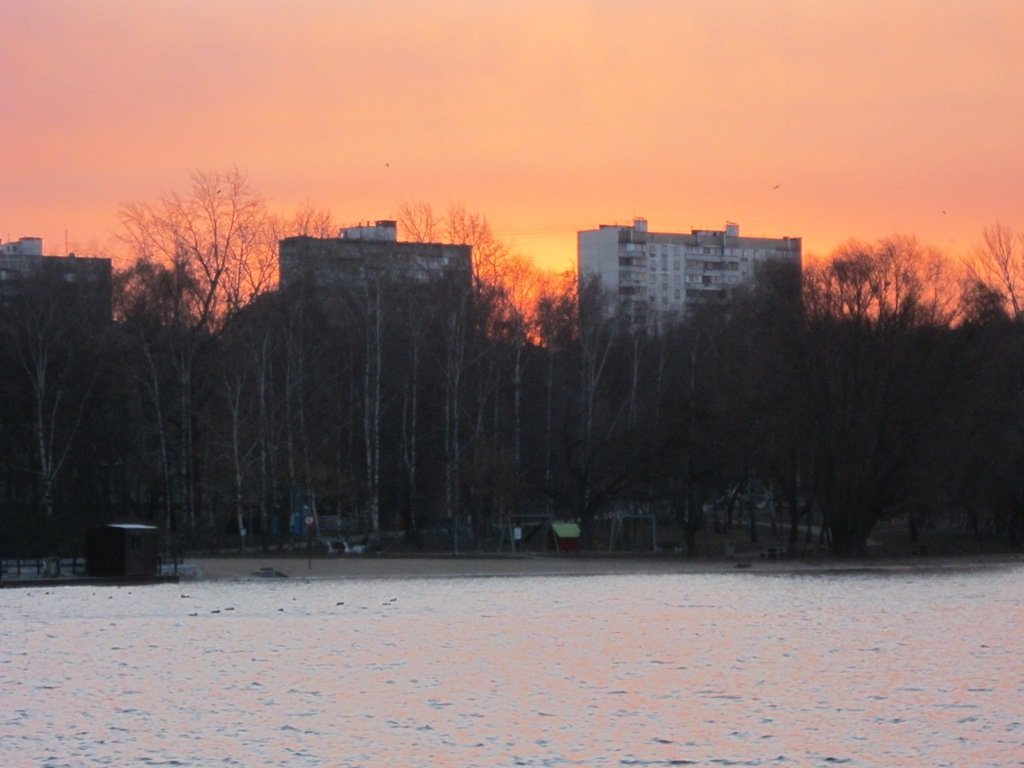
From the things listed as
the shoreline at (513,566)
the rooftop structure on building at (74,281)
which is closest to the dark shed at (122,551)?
the shoreline at (513,566)

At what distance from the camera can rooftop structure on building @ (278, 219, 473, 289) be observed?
308ft

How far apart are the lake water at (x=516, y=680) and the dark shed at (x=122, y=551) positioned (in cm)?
654

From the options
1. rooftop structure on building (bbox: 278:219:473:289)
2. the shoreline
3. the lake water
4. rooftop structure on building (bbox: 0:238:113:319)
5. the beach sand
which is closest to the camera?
the lake water

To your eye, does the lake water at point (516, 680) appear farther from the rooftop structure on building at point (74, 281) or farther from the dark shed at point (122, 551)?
the rooftop structure on building at point (74, 281)

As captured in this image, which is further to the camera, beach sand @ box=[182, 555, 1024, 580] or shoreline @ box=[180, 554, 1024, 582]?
beach sand @ box=[182, 555, 1024, 580]

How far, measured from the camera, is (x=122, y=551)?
6525 centimetres

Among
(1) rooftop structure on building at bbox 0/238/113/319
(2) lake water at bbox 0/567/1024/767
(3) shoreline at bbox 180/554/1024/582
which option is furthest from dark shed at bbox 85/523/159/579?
(1) rooftop structure on building at bbox 0/238/113/319

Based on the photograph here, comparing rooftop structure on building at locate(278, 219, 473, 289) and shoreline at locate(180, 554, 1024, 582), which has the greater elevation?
rooftop structure on building at locate(278, 219, 473, 289)

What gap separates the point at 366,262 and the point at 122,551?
36.2m

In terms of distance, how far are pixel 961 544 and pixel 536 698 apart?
225 ft

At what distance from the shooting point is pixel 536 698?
1229 inches

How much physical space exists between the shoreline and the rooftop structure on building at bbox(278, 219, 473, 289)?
58.8 feet

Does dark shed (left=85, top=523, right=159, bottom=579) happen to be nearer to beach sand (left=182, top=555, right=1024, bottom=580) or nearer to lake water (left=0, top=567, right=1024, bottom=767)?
beach sand (left=182, top=555, right=1024, bottom=580)

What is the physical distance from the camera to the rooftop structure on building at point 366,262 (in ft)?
308
